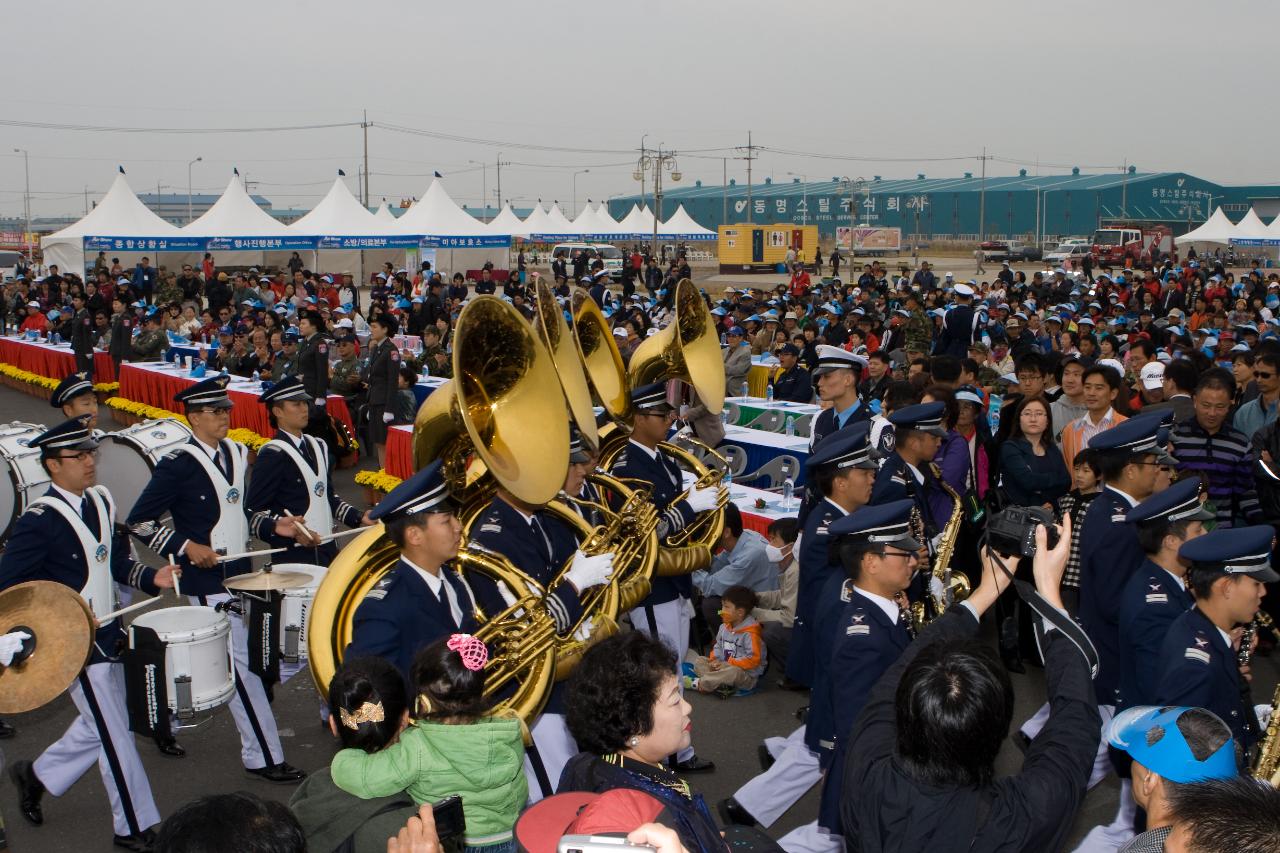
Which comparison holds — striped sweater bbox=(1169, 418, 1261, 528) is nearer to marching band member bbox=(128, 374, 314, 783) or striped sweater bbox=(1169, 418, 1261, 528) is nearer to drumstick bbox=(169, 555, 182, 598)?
marching band member bbox=(128, 374, 314, 783)

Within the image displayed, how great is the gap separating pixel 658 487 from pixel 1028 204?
8656 cm

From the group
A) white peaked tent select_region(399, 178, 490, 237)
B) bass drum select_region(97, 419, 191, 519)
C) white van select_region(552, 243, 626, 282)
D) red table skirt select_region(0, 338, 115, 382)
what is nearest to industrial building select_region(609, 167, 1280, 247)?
white van select_region(552, 243, 626, 282)

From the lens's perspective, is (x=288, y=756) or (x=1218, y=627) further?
(x=288, y=756)

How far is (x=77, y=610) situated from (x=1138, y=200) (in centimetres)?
9003

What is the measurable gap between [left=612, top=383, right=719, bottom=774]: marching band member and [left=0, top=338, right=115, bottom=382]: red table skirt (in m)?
14.6

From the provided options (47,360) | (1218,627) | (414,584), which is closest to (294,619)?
(414,584)

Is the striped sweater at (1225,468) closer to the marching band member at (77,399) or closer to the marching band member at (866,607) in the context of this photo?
the marching band member at (866,607)

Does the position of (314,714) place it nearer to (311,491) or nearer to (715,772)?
(311,491)

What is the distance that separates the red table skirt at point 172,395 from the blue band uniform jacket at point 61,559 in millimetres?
7544

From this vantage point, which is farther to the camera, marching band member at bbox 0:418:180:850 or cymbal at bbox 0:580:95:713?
marching band member at bbox 0:418:180:850

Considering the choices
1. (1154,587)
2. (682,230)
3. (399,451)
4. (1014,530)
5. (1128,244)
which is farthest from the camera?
(1128,244)

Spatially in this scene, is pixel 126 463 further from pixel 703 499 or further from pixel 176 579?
pixel 703 499

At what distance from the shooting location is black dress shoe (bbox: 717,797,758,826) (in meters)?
5.15

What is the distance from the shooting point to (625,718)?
2.93m
